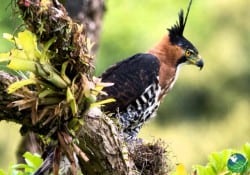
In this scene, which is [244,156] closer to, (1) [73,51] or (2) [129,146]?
(2) [129,146]

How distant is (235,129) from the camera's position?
36.1 ft

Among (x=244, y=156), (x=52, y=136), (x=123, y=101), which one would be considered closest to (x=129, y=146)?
(x=244, y=156)

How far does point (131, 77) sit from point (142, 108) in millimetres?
223

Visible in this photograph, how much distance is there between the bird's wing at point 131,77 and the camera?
195 inches

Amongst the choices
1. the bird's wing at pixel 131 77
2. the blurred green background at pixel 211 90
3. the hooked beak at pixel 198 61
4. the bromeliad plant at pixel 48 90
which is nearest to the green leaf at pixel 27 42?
the bromeliad plant at pixel 48 90

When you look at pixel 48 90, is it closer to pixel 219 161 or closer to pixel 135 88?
pixel 219 161

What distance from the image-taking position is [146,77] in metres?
5.10

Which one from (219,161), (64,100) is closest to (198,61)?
(219,161)

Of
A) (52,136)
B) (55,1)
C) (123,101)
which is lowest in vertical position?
(52,136)

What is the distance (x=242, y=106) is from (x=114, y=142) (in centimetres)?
840

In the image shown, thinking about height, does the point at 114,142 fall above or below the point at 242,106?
below

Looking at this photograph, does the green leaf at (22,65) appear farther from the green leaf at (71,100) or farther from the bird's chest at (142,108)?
the bird's chest at (142,108)

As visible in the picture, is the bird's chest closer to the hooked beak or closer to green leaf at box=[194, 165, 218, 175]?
the hooked beak

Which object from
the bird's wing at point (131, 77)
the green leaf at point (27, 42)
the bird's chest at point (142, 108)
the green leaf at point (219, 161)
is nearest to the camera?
the green leaf at point (27, 42)
